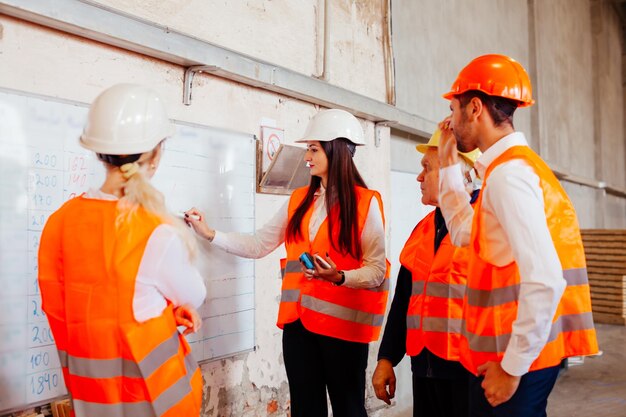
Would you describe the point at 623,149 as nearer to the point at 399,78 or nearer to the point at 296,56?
the point at 399,78

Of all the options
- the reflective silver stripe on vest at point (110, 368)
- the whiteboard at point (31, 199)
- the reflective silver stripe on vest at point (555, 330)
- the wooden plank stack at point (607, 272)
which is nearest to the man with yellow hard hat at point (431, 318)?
the reflective silver stripe on vest at point (555, 330)

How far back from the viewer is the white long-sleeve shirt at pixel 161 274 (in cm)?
147

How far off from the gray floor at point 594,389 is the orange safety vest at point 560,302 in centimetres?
314

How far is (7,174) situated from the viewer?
2.11 metres

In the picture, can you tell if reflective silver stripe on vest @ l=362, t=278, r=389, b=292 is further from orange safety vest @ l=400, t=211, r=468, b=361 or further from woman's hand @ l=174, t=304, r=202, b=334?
woman's hand @ l=174, t=304, r=202, b=334

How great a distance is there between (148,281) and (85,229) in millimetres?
218

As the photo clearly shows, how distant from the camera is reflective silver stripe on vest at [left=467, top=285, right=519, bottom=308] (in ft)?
4.90

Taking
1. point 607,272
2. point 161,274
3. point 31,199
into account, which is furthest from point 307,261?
point 607,272

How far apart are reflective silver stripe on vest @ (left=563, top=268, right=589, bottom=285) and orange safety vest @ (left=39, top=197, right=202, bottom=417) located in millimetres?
1104

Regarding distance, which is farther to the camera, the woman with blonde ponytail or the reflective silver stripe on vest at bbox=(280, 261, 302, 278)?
the reflective silver stripe on vest at bbox=(280, 261, 302, 278)

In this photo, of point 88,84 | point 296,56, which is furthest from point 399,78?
point 88,84

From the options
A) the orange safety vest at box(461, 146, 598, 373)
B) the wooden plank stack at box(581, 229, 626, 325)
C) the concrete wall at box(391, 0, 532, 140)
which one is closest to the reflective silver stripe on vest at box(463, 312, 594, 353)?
the orange safety vest at box(461, 146, 598, 373)

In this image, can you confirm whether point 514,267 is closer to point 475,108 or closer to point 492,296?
point 492,296

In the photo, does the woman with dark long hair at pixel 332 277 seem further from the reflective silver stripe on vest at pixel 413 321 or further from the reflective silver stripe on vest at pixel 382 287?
the reflective silver stripe on vest at pixel 413 321
